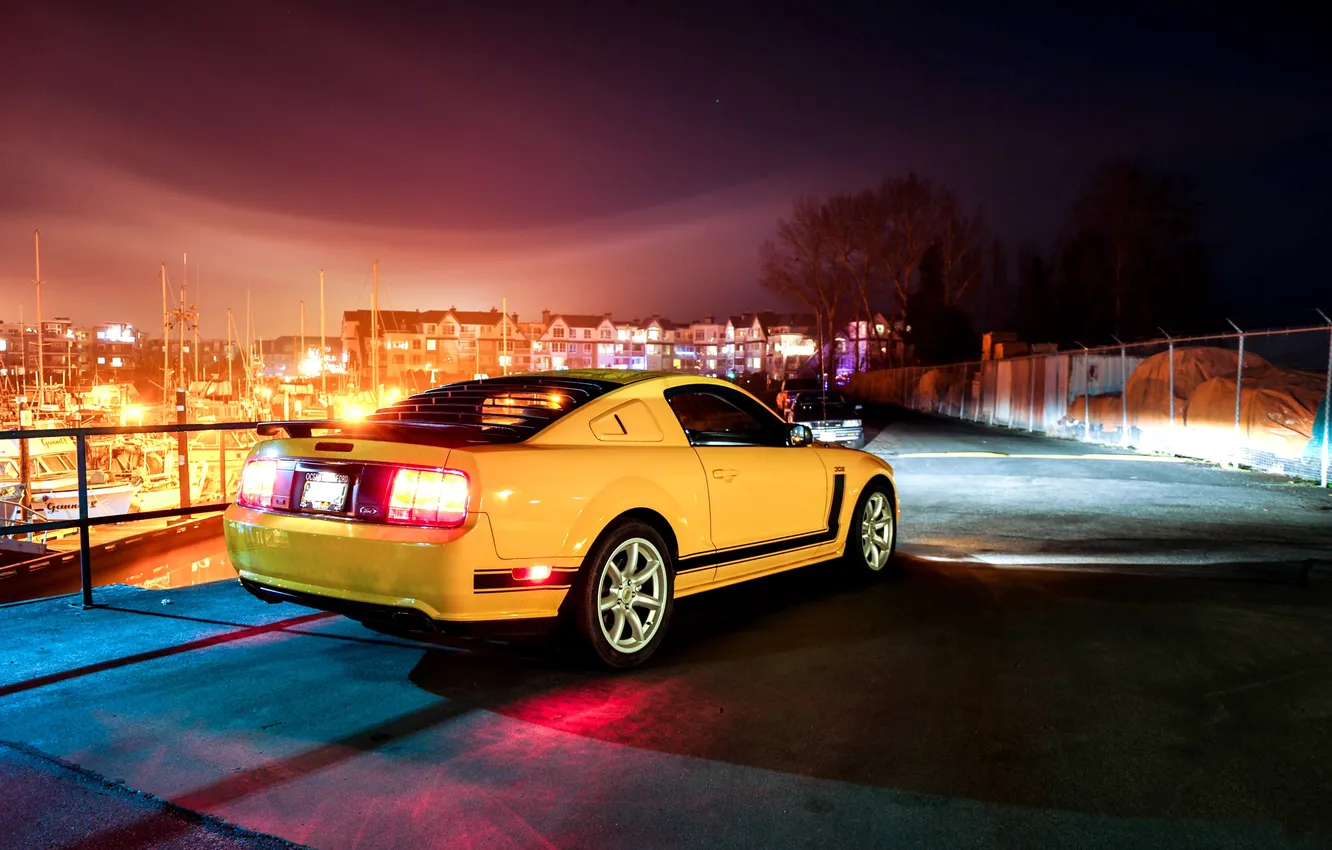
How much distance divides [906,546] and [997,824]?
593 cm

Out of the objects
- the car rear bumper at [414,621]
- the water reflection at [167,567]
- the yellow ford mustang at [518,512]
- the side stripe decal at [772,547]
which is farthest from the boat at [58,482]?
the side stripe decal at [772,547]

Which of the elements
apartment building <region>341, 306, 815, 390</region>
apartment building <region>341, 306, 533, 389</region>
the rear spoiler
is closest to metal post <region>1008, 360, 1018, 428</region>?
the rear spoiler

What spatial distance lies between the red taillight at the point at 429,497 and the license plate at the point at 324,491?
12.9 inches

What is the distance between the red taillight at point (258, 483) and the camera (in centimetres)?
479

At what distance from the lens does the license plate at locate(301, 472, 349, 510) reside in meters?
4.47

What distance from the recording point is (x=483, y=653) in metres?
5.10

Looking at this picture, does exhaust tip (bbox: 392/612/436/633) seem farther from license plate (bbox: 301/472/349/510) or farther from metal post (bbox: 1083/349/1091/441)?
metal post (bbox: 1083/349/1091/441)

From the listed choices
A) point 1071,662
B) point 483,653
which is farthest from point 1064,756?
point 483,653

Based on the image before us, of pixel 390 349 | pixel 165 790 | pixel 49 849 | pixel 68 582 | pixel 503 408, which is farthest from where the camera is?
pixel 390 349

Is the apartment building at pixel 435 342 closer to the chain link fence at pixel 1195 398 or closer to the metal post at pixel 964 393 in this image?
the metal post at pixel 964 393

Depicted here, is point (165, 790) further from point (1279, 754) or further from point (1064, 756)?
point (1279, 754)

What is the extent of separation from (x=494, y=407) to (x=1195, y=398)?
18597 millimetres

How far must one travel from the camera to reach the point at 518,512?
4.31 metres

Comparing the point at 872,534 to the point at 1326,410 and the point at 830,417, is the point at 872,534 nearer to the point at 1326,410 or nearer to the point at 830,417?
the point at 1326,410
